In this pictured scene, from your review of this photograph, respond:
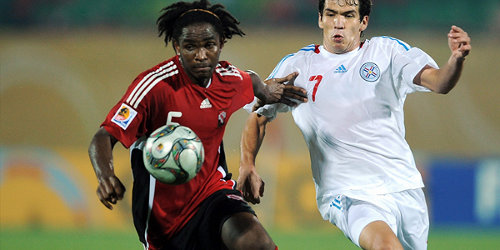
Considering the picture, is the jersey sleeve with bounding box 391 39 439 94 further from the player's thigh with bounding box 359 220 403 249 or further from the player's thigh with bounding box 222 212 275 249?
the player's thigh with bounding box 222 212 275 249

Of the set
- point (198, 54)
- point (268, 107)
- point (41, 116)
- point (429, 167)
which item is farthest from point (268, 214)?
point (198, 54)

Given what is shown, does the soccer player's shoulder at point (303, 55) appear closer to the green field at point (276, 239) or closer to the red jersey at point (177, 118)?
the red jersey at point (177, 118)

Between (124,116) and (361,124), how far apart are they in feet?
5.43

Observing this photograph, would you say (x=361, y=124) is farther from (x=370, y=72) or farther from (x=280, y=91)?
(x=280, y=91)

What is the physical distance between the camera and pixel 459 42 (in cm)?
441

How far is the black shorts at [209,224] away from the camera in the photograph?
4781 mm

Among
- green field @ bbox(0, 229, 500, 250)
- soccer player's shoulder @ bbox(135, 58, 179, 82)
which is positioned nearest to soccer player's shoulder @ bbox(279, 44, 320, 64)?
soccer player's shoulder @ bbox(135, 58, 179, 82)

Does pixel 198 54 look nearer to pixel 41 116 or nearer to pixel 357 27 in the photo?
pixel 357 27

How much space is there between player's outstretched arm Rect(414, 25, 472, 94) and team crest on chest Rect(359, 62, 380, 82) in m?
0.30

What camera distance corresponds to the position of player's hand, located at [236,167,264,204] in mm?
5477

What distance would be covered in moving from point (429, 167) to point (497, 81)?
338cm

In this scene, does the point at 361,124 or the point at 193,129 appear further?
the point at 361,124

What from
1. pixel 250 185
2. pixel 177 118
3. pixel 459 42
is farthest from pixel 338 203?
pixel 459 42

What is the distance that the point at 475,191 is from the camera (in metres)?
11.6
